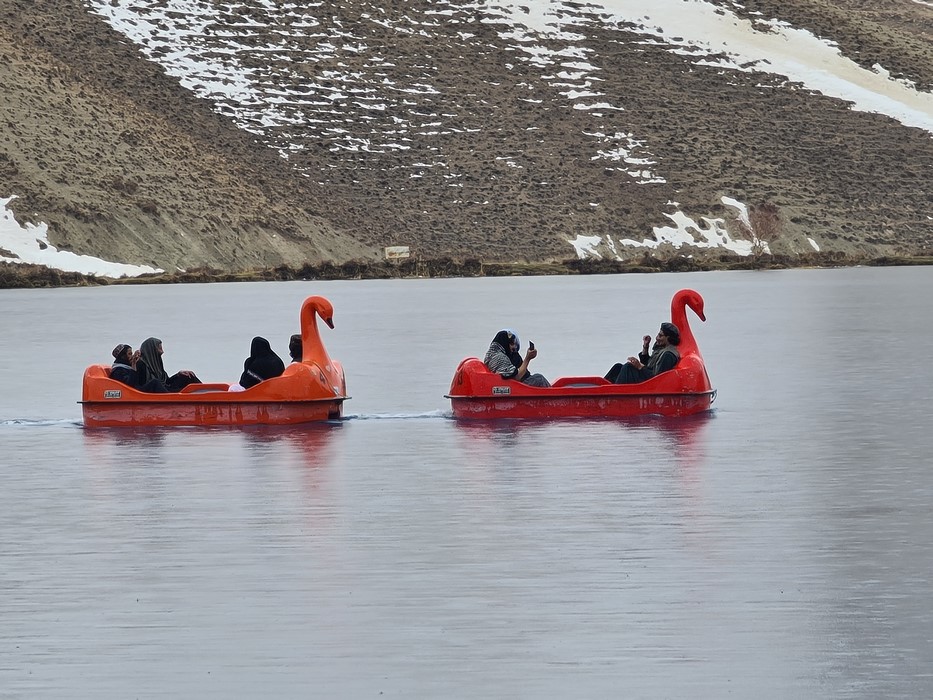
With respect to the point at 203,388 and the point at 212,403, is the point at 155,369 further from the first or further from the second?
the point at 203,388

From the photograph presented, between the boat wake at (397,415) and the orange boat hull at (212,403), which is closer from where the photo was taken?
the orange boat hull at (212,403)

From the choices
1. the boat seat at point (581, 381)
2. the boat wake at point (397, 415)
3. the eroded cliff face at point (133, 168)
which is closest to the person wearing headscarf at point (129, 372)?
the boat wake at point (397, 415)

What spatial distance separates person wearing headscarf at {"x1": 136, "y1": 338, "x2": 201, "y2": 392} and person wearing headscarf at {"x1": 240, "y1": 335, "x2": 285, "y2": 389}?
2.59ft

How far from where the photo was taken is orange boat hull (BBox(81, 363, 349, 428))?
22703 millimetres

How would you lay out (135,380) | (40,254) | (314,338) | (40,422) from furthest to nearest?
(40,254) < (40,422) < (135,380) < (314,338)

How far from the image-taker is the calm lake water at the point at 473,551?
31.8ft

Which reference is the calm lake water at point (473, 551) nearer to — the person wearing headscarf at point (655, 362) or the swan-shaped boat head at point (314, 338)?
the person wearing headscarf at point (655, 362)

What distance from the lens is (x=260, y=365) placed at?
22484 mm

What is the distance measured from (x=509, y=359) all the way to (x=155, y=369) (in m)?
4.37

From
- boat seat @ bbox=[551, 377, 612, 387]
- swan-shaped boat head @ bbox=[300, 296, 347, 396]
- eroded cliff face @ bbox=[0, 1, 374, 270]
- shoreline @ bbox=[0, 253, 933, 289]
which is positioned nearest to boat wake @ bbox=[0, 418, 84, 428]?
swan-shaped boat head @ bbox=[300, 296, 347, 396]

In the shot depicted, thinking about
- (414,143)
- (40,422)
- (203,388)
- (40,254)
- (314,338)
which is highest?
(414,143)

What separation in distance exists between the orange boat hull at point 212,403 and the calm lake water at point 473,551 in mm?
372

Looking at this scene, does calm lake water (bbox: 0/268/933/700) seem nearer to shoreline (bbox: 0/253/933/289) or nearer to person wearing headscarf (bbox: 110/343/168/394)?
person wearing headscarf (bbox: 110/343/168/394)

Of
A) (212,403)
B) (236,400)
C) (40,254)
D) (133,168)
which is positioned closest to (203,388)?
(212,403)
